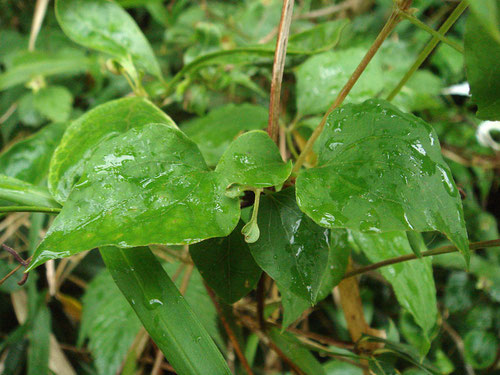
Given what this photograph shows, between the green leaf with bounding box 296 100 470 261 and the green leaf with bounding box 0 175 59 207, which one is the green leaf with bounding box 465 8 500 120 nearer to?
the green leaf with bounding box 296 100 470 261

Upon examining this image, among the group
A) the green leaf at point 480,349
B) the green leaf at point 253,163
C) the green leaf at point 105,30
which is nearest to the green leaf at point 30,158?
the green leaf at point 105,30

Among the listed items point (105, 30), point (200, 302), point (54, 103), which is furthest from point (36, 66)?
point (200, 302)

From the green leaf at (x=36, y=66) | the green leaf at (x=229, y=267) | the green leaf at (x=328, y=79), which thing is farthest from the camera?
the green leaf at (x=36, y=66)

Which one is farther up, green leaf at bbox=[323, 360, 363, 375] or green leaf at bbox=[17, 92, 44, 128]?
green leaf at bbox=[17, 92, 44, 128]

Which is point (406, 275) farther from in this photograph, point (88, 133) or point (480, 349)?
point (480, 349)

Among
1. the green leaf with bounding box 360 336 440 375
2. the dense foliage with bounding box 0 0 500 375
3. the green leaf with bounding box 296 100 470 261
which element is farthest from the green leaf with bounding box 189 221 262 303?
the green leaf with bounding box 360 336 440 375

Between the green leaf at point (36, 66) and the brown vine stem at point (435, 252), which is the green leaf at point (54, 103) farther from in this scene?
the brown vine stem at point (435, 252)
